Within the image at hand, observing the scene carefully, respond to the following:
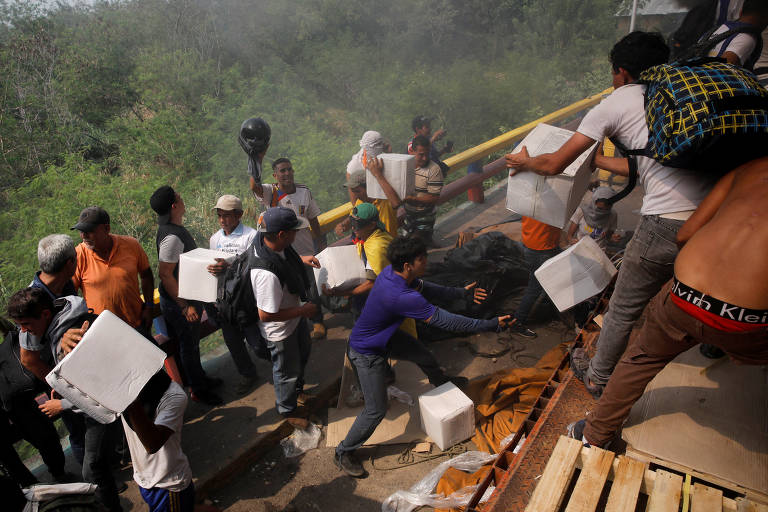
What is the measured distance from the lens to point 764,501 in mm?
2070

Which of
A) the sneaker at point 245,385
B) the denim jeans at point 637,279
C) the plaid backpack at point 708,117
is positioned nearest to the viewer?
the plaid backpack at point 708,117

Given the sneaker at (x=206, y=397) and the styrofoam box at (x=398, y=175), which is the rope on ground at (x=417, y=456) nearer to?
the sneaker at (x=206, y=397)

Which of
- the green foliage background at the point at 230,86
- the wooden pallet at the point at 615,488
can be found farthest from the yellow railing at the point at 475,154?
the wooden pallet at the point at 615,488

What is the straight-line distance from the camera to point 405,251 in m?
3.18

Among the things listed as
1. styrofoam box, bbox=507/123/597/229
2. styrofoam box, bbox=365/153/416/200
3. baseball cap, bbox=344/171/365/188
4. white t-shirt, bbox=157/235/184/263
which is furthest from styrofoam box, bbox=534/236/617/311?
white t-shirt, bbox=157/235/184/263

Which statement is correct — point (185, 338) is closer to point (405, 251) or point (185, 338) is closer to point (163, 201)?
point (163, 201)

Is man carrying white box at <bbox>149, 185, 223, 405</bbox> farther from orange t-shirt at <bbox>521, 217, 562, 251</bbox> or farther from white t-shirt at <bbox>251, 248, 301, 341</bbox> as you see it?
orange t-shirt at <bbox>521, 217, 562, 251</bbox>

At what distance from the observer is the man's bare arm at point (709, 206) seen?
2.04m

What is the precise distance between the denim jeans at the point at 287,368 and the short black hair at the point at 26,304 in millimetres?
1511

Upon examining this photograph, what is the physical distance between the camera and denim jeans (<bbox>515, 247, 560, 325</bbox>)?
4.49m

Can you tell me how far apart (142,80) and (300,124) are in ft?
17.9

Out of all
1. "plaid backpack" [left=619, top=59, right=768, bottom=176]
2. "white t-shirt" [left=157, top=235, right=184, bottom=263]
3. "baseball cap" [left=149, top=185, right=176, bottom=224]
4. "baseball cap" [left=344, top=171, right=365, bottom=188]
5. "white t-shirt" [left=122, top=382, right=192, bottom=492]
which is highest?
"plaid backpack" [left=619, top=59, right=768, bottom=176]

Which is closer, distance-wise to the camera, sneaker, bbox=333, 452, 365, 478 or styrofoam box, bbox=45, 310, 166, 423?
styrofoam box, bbox=45, 310, 166, 423

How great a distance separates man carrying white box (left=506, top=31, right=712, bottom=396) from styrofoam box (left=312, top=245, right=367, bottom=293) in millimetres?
1884
